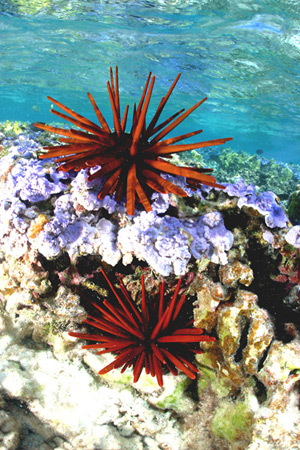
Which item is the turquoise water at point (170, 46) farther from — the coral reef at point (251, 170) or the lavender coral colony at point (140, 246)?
the lavender coral colony at point (140, 246)

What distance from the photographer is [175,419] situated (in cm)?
288

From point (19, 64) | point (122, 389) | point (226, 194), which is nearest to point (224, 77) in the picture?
point (19, 64)

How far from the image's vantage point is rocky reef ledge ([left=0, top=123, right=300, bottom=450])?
8.25 feet

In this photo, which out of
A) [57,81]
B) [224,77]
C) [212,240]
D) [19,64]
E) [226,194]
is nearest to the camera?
[212,240]

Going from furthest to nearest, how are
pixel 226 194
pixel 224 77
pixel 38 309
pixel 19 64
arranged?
pixel 19 64
pixel 224 77
pixel 226 194
pixel 38 309

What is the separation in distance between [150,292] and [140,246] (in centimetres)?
59

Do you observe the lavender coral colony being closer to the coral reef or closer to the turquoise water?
the coral reef

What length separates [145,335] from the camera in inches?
101

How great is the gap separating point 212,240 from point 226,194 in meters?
0.69

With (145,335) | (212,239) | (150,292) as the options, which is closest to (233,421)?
(145,335)

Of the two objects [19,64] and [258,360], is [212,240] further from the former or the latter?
[19,64]

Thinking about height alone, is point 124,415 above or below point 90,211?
below

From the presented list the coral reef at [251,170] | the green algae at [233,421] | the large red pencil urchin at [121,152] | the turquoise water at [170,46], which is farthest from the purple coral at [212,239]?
the turquoise water at [170,46]

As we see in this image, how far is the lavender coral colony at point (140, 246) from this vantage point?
8.13 feet
